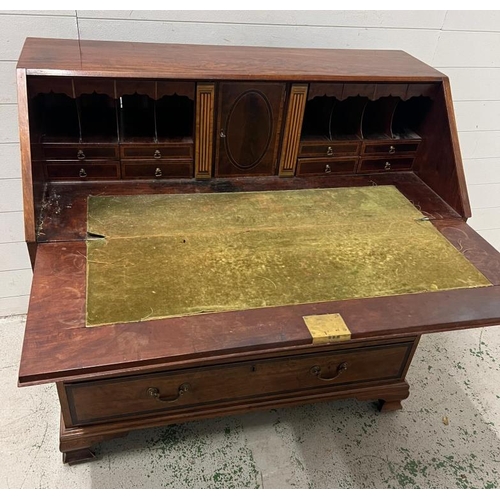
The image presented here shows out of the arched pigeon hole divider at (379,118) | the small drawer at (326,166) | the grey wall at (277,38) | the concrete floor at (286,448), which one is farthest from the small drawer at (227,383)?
the grey wall at (277,38)

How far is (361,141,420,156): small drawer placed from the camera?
153cm

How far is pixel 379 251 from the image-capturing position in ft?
4.02

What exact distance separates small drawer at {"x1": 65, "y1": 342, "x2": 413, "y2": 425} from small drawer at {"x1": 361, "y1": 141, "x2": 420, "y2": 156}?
0.62m

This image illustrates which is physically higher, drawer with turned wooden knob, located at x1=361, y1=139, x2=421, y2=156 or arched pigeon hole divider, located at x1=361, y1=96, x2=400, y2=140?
arched pigeon hole divider, located at x1=361, y1=96, x2=400, y2=140

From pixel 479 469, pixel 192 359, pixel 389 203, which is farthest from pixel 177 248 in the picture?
pixel 479 469

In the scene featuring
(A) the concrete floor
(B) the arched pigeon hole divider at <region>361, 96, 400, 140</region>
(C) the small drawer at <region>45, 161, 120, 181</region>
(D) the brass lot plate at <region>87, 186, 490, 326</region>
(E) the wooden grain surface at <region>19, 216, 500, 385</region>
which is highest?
(B) the arched pigeon hole divider at <region>361, 96, 400, 140</region>

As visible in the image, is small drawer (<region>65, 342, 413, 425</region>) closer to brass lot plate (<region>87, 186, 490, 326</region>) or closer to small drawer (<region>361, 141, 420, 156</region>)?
brass lot plate (<region>87, 186, 490, 326</region>)

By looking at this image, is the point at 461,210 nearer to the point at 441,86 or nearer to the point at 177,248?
the point at 441,86

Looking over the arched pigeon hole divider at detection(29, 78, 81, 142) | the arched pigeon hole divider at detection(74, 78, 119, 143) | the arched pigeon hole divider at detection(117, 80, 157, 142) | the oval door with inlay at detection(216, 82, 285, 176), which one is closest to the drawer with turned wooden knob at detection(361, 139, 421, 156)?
the oval door with inlay at detection(216, 82, 285, 176)

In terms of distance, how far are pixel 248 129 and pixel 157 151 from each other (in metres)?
0.27

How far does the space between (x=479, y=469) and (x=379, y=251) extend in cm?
89

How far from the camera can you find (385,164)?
5.18ft

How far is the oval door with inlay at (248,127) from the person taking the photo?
4.37ft

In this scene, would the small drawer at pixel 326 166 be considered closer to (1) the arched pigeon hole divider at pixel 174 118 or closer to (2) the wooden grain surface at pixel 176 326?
(1) the arched pigeon hole divider at pixel 174 118
